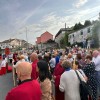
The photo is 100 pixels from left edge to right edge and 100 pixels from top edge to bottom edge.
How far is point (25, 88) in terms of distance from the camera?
Result: 4238 mm

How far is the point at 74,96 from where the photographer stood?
7168 millimetres

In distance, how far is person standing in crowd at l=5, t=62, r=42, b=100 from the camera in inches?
163

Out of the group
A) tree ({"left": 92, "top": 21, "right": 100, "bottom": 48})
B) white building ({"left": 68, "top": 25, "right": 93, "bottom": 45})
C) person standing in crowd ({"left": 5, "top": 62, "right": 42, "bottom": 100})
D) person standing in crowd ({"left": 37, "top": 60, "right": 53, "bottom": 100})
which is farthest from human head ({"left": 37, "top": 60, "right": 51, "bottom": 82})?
white building ({"left": 68, "top": 25, "right": 93, "bottom": 45})

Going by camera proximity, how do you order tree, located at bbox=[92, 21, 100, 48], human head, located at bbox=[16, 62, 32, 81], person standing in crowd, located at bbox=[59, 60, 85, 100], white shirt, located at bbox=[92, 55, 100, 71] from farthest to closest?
tree, located at bbox=[92, 21, 100, 48], white shirt, located at bbox=[92, 55, 100, 71], person standing in crowd, located at bbox=[59, 60, 85, 100], human head, located at bbox=[16, 62, 32, 81]

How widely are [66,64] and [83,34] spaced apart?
Result: 259 ft

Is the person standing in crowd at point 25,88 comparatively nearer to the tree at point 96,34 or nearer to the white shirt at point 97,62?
the white shirt at point 97,62

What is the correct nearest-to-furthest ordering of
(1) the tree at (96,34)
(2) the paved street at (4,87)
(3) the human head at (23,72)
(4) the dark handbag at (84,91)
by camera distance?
(3) the human head at (23,72)
(4) the dark handbag at (84,91)
(2) the paved street at (4,87)
(1) the tree at (96,34)

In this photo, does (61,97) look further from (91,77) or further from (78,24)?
(78,24)

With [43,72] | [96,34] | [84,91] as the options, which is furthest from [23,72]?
[96,34]

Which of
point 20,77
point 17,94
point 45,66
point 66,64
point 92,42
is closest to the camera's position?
point 17,94

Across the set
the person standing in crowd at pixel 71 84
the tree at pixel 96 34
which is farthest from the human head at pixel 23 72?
the tree at pixel 96 34

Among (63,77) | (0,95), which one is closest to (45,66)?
(63,77)

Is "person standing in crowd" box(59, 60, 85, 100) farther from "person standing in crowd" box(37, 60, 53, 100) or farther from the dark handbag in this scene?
"person standing in crowd" box(37, 60, 53, 100)

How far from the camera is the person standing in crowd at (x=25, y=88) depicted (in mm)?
4137
